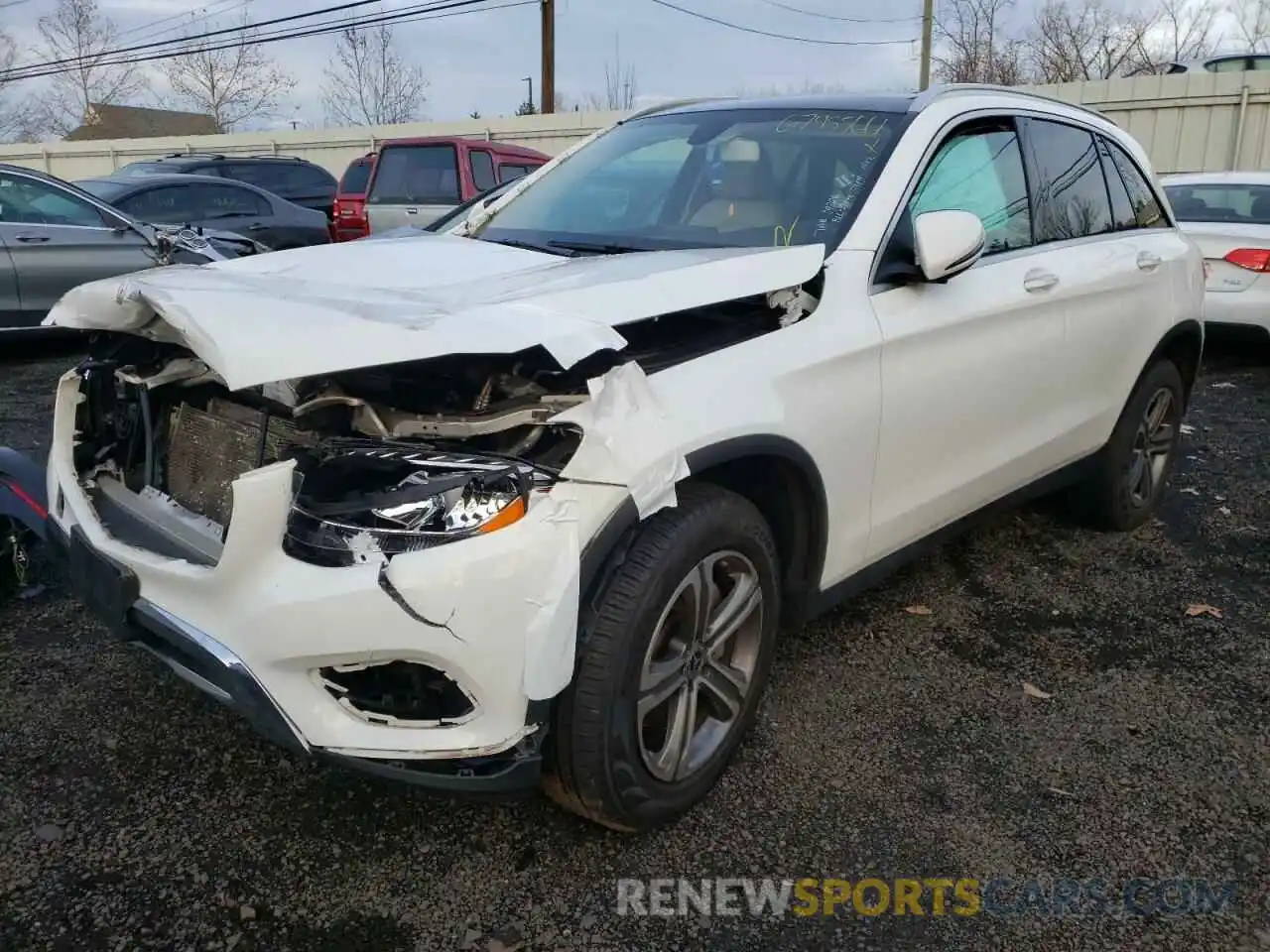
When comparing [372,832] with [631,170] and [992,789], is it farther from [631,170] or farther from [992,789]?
[631,170]

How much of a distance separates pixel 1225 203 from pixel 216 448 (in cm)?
884

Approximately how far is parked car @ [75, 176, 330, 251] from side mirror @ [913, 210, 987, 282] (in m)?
9.45

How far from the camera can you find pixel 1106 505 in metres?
4.53

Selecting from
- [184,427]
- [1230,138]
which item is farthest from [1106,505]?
[1230,138]

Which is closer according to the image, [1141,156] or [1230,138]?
[1141,156]

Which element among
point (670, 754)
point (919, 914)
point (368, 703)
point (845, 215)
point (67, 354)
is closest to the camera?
point (368, 703)

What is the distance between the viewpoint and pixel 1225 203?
8688mm

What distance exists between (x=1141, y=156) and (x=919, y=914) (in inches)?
147

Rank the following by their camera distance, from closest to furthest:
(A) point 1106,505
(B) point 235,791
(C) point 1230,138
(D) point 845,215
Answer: (B) point 235,791 < (D) point 845,215 < (A) point 1106,505 < (C) point 1230,138

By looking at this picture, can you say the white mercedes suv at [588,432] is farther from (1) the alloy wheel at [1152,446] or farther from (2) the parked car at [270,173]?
(2) the parked car at [270,173]

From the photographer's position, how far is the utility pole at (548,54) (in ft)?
80.9

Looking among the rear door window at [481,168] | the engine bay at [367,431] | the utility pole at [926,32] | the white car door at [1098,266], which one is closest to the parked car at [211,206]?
the rear door window at [481,168]

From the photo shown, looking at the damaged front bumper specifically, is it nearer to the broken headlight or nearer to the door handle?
the broken headlight

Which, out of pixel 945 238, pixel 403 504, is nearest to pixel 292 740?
pixel 403 504
